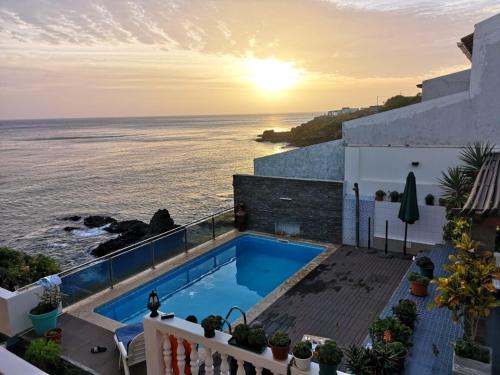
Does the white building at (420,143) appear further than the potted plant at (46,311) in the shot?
Yes

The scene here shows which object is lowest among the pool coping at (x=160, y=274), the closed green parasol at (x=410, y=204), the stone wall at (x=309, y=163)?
the pool coping at (x=160, y=274)

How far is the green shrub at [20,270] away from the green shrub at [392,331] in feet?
25.3

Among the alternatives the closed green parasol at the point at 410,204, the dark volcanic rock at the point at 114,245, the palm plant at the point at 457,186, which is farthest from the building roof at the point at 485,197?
the dark volcanic rock at the point at 114,245

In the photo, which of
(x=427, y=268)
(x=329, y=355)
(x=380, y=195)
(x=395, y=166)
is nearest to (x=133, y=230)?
(x=380, y=195)

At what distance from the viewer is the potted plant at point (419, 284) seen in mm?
8227

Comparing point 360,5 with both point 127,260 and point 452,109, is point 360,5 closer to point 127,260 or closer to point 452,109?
point 452,109

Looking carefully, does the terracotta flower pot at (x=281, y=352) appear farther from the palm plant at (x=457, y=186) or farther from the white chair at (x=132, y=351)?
the palm plant at (x=457, y=186)

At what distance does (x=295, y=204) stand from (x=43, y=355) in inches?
394

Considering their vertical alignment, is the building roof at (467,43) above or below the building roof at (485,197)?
above

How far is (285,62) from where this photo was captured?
2616 cm

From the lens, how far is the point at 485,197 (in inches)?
202

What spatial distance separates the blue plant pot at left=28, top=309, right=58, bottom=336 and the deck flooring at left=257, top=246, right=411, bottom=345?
15.5 ft

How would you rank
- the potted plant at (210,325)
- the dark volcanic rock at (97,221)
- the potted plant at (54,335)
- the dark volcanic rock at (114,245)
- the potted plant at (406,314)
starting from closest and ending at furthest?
the potted plant at (210,325) → the potted plant at (406,314) → the potted plant at (54,335) → the dark volcanic rock at (114,245) → the dark volcanic rock at (97,221)

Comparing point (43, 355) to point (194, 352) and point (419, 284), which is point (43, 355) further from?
point (419, 284)
